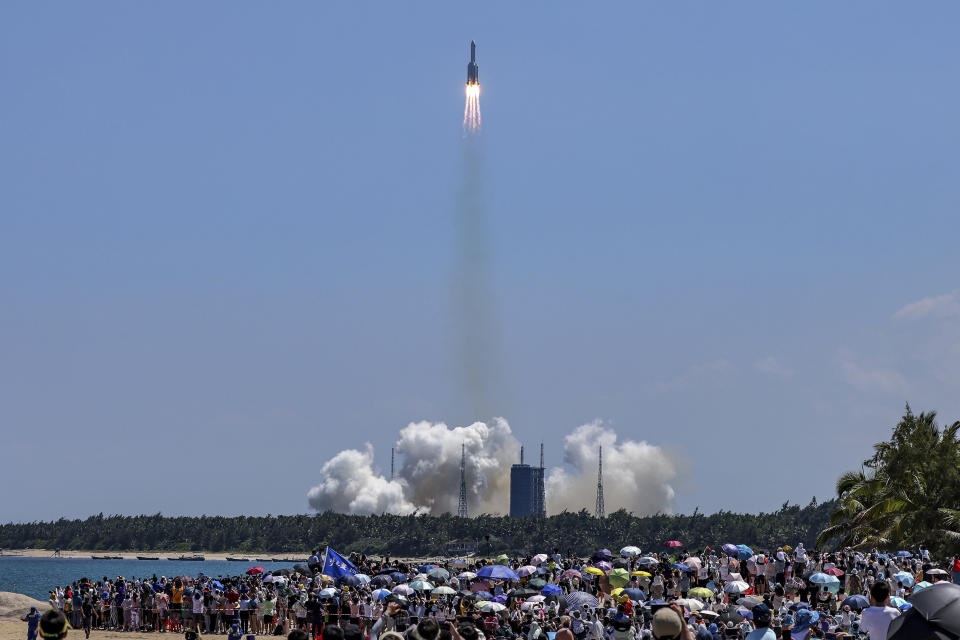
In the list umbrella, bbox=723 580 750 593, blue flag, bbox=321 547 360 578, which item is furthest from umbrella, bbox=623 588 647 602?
blue flag, bbox=321 547 360 578

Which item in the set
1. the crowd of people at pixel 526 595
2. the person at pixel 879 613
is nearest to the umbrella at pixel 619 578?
the crowd of people at pixel 526 595

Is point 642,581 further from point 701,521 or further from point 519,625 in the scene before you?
point 701,521

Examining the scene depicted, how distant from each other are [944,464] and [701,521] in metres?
83.4

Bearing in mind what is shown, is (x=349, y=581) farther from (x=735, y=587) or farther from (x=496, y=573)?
(x=735, y=587)

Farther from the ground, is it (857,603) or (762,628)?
(857,603)

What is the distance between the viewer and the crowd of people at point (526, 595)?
29172 millimetres

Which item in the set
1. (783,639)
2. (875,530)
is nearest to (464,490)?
(875,530)

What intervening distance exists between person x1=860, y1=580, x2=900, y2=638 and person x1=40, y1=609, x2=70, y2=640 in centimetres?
937

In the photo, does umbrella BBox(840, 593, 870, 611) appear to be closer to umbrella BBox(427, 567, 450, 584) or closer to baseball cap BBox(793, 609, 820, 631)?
baseball cap BBox(793, 609, 820, 631)

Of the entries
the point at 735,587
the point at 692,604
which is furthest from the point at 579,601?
the point at 735,587

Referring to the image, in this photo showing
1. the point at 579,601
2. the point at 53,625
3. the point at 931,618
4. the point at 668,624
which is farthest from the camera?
the point at 579,601

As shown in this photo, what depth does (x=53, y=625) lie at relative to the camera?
1200 centimetres

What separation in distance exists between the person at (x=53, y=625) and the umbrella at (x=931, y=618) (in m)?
8.24

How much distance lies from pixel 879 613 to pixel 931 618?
3201 mm
